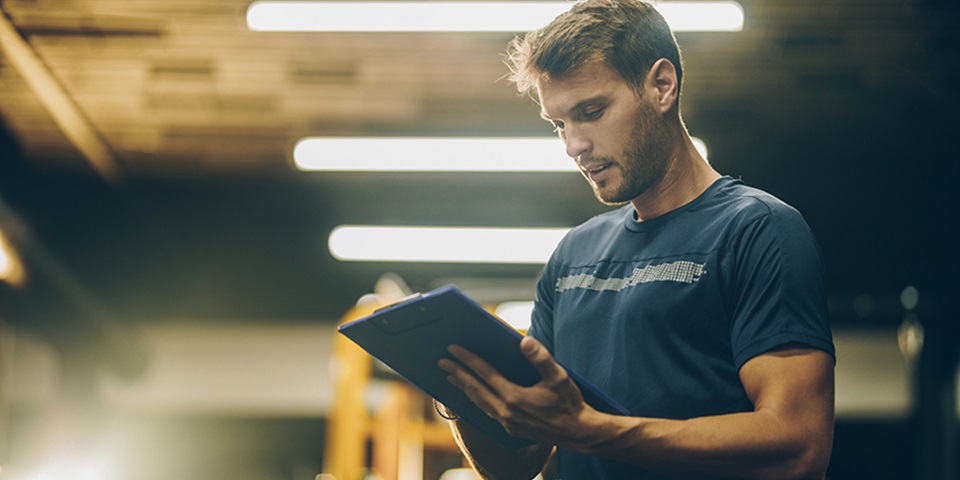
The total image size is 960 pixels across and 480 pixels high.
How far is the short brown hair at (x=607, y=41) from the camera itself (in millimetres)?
2047

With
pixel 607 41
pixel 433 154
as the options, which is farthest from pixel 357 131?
pixel 607 41

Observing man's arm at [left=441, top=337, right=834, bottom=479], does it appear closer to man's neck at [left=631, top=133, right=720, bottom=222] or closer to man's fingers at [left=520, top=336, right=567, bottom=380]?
man's fingers at [left=520, top=336, right=567, bottom=380]

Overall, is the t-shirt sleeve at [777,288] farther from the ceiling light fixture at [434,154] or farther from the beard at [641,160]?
the ceiling light fixture at [434,154]

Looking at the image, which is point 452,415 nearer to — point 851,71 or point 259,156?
point 851,71

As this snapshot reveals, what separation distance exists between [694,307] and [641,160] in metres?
0.38

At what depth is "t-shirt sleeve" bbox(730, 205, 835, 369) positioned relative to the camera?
1.67 metres

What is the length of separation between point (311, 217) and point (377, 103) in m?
2.56

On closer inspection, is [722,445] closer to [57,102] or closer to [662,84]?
[662,84]

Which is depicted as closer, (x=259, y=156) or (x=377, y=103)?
(x=377, y=103)

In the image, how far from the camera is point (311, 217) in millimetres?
9602

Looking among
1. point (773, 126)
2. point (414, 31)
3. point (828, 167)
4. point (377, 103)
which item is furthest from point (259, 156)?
point (828, 167)

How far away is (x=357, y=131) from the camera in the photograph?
774 centimetres

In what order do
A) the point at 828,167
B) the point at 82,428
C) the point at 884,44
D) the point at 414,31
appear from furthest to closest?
the point at 82,428 → the point at 828,167 → the point at 884,44 → the point at 414,31

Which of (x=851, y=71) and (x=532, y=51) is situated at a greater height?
(x=851, y=71)
